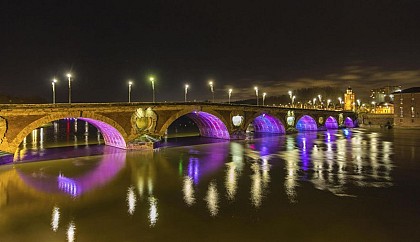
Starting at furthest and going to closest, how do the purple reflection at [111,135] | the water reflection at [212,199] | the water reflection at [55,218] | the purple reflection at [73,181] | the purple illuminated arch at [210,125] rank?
1. the purple illuminated arch at [210,125]
2. the purple reflection at [111,135]
3. the purple reflection at [73,181]
4. the water reflection at [212,199]
5. the water reflection at [55,218]

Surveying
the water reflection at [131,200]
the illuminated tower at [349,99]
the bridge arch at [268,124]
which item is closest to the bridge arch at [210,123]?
the bridge arch at [268,124]

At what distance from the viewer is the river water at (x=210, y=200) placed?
12461 mm

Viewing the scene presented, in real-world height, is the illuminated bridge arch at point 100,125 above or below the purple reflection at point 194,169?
above

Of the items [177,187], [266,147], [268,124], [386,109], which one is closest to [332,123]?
[268,124]

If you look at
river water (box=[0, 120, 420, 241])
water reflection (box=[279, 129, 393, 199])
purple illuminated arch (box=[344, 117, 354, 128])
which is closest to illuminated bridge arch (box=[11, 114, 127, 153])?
river water (box=[0, 120, 420, 241])

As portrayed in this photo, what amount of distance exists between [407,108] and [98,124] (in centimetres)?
9593

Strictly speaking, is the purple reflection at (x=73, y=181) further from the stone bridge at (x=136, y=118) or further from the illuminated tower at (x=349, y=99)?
the illuminated tower at (x=349, y=99)

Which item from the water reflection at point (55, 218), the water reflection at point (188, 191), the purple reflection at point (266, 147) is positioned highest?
the purple reflection at point (266, 147)

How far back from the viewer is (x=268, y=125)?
68.8 metres

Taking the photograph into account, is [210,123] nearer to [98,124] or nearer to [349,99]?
[98,124]

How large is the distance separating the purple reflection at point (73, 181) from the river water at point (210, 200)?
0.07m

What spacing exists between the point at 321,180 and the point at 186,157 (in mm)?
15192

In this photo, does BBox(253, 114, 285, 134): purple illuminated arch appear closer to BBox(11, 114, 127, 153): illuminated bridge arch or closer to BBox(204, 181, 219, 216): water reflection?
BBox(11, 114, 127, 153): illuminated bridge arch

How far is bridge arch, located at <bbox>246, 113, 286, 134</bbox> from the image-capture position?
6352 cm
